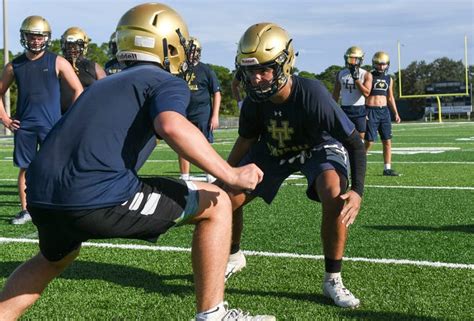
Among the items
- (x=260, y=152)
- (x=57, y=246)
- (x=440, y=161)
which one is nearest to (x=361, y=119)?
(x=440, y=161)

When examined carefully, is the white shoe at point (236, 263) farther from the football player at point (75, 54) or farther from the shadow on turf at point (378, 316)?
the football player at point (75, 54)

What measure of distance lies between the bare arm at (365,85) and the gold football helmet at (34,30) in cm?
612

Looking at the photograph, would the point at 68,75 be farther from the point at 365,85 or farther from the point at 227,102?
the point at 227,102

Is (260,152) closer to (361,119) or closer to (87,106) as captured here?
(87,106)

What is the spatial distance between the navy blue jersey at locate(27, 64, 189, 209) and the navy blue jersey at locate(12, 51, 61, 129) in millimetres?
4296

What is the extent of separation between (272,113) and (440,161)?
9770 millimetres

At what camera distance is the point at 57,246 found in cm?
325

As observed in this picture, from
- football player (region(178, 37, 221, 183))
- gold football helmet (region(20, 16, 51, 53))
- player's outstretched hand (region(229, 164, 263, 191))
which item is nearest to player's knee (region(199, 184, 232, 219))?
player's outstretched hand (region(229, 164, 263, 191))

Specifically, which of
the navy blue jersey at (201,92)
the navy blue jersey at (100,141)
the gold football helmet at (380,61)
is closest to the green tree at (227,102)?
A: the gold football helmet at (380,61)

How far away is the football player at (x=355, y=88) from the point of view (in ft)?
A: 39.0

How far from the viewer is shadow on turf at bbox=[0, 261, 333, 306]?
431 centimetres

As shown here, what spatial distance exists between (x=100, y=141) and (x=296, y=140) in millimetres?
1734

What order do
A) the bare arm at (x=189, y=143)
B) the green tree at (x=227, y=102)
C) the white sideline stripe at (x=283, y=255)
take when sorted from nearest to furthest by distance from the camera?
the bare arm at (x=189, y=143) → the white sideline stripe at (x=283, y=255) → the green tree at (x=227, y=102)

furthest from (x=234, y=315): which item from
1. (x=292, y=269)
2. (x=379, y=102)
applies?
(x=379, y=102)
